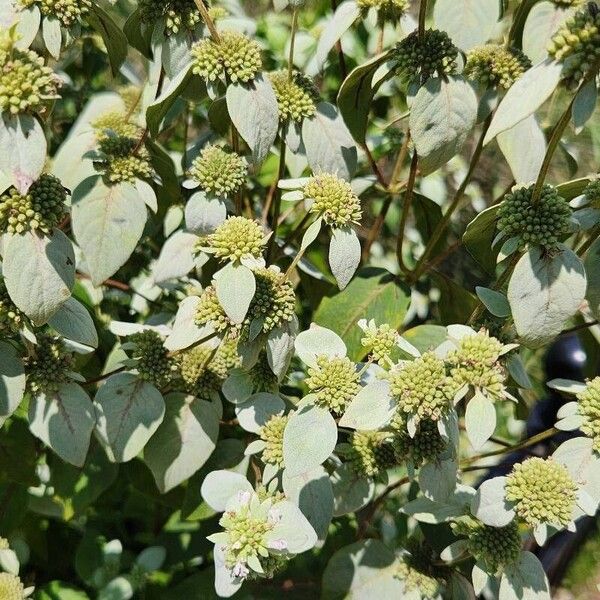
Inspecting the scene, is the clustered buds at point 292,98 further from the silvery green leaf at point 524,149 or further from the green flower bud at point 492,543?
the green flower bud at point 492,543

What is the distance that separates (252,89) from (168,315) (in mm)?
371

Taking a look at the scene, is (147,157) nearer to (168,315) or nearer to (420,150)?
(168,315)

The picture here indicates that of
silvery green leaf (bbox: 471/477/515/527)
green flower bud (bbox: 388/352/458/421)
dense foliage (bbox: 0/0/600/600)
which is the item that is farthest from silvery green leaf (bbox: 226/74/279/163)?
silvery green leaf (bbox: 471/477/515/527)

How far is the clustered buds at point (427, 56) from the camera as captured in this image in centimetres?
87

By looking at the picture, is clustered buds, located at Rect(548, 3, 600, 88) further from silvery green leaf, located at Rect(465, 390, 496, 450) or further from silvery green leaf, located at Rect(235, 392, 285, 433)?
silvery green leaf, located at Rect(235, 392, 285, 433)

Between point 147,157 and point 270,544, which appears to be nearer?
point 270,544

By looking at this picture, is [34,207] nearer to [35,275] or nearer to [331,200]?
[35,275]

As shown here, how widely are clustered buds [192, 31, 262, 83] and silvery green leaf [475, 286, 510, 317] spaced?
37 centimetres

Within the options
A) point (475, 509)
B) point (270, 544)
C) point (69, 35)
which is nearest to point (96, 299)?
point (69, 35)

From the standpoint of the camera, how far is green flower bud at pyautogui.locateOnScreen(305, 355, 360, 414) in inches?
31.7

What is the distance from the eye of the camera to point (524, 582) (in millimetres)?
848

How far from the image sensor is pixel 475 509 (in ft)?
2.64

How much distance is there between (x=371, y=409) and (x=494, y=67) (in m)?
0.51

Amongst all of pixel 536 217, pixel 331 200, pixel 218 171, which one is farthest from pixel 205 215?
pixel 536 217
